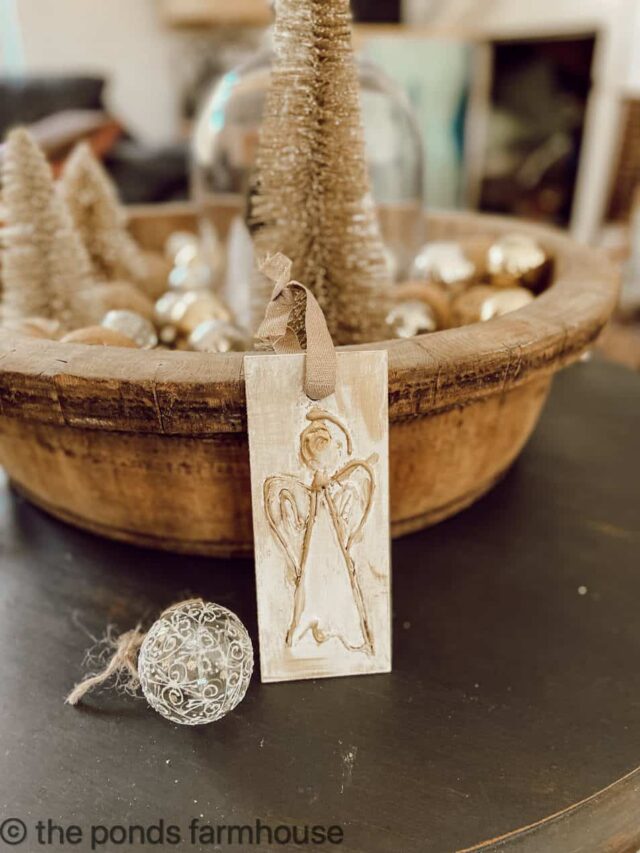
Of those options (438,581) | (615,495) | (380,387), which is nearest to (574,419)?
(615,495)

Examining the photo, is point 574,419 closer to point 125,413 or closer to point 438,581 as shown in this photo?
point 438,581

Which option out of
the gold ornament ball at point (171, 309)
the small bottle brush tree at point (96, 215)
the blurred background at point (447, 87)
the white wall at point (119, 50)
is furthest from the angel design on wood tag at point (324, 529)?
the white wall at point (119, 50)

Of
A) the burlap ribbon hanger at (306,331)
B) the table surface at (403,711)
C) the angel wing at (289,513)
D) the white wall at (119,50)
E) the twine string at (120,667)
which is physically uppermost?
the white wall at (119,50)

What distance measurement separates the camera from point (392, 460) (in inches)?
17.6

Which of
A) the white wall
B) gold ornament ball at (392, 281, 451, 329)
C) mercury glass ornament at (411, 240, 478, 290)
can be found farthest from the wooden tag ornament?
the white wall

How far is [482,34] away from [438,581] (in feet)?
9.92

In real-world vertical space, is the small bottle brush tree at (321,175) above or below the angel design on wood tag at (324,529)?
above

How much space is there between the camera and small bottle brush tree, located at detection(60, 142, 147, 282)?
27.1 inches

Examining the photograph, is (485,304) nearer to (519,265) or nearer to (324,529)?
(519,265)

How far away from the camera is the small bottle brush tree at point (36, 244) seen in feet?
1.83

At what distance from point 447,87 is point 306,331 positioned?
9.75 ft

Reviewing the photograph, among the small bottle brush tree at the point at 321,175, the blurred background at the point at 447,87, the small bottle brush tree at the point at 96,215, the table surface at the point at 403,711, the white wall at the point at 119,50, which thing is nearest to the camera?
the table surface at the point at 403,711

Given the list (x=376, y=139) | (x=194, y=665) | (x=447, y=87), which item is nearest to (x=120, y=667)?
(x=194, y=665)

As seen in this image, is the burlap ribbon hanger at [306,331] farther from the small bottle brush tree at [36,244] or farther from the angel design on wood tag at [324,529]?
the small bottle brush tree at [36,244]
